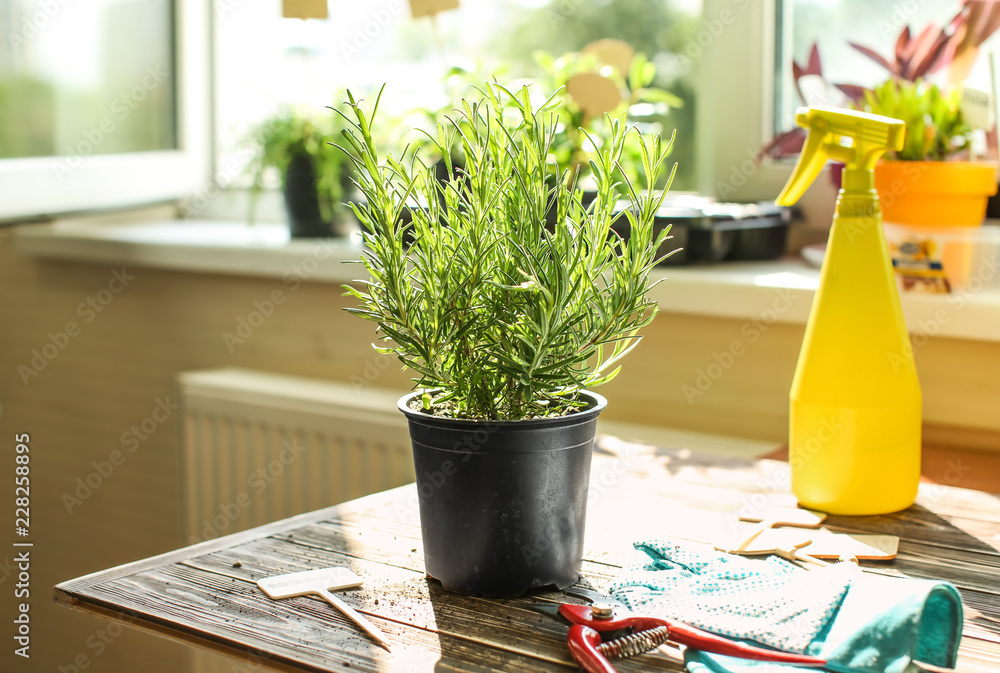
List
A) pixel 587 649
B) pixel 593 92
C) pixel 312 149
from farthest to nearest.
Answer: pixel 312 149, pixel 593 92, pixel 587 649

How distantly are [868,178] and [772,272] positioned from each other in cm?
52

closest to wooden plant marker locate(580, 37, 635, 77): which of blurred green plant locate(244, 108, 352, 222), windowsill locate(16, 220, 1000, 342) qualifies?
windowsill locate(16, 220, 1000, 342)

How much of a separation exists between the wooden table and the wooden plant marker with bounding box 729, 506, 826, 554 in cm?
2

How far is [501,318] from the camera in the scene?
63 cm

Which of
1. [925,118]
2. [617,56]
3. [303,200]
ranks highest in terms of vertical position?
[617,56]

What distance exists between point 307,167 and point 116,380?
619 millimetres

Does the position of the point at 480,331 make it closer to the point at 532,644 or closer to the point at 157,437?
the point at 532,644

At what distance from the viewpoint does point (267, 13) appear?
6.84ft

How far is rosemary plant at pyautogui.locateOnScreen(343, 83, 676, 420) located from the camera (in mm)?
615

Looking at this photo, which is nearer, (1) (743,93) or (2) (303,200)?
(1) (743,93)

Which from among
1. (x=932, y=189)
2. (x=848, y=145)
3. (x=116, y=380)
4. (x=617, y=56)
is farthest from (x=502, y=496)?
(x=116, y=380)

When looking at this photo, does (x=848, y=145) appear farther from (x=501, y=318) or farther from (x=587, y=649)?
(x=587, y=649)

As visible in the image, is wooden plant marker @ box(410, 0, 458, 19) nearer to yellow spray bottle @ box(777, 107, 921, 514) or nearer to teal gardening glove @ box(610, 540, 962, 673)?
yellow spray bottle @ box(777, 107, 921, 514)

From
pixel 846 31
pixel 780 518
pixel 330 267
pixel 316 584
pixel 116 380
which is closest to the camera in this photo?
pixel 316 584
